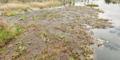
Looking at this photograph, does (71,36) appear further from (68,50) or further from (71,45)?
(68,50)

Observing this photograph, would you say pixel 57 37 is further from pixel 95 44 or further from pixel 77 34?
pixel 95 44

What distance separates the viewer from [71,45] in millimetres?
5941

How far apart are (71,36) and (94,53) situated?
2.39 meters

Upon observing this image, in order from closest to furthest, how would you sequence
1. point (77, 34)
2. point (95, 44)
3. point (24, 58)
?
point (24, 58), point (95, 44), point (77, 34)

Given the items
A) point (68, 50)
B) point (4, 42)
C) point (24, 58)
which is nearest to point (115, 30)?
point (68, 50)

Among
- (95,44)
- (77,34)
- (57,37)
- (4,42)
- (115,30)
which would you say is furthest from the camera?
(115,30)

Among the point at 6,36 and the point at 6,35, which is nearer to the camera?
the point at 6,36

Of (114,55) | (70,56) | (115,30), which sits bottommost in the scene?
(114,55)

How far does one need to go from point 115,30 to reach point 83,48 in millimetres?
5864

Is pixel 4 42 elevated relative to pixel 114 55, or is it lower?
elevated

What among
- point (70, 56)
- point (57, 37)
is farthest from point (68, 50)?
point (57, 37)

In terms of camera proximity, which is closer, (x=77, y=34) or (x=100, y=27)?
(x=77, y=34)

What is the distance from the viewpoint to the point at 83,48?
18.6 feet

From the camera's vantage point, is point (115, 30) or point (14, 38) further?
point (115, 30)
